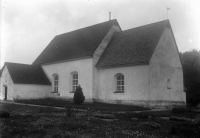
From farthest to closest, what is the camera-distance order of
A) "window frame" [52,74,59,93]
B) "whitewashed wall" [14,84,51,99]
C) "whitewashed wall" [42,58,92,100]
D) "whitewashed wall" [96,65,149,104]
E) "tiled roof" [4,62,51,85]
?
"window frame" [52,74,59,93] < "tiled roof" [4,62,51,85] < "whitewashed wall" [14,84,51,99] < "whitewashed wall" [42,58,92,100] < "whitewashed wall" [96,65,149,104]

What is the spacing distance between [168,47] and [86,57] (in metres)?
9.44

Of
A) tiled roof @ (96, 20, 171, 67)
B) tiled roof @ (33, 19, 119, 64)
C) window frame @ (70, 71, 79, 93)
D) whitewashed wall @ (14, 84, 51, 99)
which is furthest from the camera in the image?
whitewashed wall @ (14, 84, 51, 99)

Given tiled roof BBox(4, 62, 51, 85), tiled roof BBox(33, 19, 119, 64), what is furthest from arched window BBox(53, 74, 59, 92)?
tiled roof BBox(33, 19, 119, 64)

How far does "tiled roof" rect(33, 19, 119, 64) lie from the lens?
28.0 m

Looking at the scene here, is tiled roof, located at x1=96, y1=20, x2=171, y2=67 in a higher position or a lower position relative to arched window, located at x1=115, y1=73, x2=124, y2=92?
higher

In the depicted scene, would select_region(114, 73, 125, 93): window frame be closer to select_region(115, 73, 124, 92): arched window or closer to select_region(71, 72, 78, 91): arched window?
select_region(115, 73, 124, 92): arched window

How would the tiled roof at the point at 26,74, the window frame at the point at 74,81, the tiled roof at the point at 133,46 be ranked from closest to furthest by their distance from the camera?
1. the tiled roof at the point at 133,46
2. the window frame at the point at 74,81
3. the tiled roof at the point at 26,74

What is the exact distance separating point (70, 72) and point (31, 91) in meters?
5.94

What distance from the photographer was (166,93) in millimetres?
24328

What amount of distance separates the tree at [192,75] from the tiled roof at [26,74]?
64.9 feet

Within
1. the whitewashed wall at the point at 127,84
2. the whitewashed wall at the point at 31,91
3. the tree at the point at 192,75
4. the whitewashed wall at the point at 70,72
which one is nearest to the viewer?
the whitewashed wall at the point at 127,84

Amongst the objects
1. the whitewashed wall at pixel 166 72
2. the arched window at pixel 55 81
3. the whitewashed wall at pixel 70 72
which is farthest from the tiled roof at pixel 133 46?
the arched window at pixel 55 81

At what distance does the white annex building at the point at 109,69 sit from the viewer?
2292 centimetres

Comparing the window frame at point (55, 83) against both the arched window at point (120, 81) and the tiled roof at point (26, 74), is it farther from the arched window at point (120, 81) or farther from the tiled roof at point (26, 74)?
the arched window at point (120, 81)
